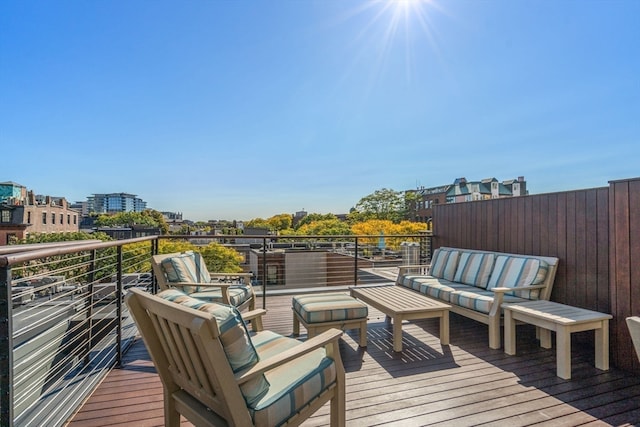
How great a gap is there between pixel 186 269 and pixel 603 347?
3936mm

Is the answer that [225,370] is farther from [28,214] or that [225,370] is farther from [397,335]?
[28,214]

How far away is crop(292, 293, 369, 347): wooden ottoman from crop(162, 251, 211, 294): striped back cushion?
127cm

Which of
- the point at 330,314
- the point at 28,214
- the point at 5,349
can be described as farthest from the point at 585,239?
the point at 28,214

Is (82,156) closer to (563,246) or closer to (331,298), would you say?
(331,298)

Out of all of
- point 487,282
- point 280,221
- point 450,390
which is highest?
point 280,221

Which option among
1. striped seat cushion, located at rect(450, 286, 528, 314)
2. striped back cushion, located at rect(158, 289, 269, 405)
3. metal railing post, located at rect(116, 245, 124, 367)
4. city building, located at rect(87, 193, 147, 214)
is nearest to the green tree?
striped seat cushion, located at rect(450, 286, 528, 314)

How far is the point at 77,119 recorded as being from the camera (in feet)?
43.7

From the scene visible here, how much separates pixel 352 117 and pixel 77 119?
41.9 feet

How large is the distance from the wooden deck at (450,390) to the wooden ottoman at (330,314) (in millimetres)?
262

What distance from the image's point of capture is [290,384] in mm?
1353

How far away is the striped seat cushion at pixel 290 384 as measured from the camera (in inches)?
47.2

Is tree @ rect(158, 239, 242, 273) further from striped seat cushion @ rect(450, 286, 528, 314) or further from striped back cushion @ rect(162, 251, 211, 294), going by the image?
striped seat cushion @ rect(450, 286, 528, 314)

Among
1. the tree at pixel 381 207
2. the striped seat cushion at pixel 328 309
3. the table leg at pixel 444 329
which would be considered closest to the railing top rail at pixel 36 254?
the striped seat cushion at pixel 328 309

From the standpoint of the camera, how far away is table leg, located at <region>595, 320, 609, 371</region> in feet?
8.04
